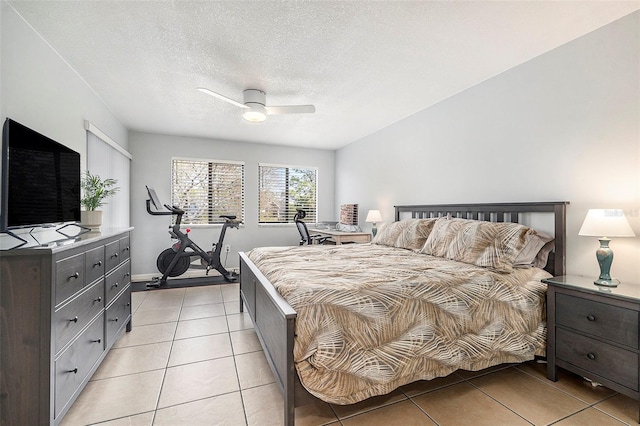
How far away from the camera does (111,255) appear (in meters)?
2.32

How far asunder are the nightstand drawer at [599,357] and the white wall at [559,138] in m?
0.61

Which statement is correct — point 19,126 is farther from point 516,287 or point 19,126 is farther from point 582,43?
point 582,43

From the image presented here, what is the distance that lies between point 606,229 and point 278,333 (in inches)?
85.9

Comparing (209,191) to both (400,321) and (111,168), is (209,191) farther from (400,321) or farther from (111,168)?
(400,321)

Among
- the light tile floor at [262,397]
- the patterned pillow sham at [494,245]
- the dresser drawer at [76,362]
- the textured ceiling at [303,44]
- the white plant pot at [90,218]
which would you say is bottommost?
the light tile floor at [262,397]

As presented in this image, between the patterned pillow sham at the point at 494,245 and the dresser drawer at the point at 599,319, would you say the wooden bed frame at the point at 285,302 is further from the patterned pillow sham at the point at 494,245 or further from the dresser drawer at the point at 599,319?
the dresser drawer at the point at 599,319

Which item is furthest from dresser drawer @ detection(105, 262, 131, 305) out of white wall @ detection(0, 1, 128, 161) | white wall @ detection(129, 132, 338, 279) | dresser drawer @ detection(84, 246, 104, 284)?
white wall @ detection(129, 132, 338, 279)

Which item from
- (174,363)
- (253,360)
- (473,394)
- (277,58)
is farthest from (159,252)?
(473,394)

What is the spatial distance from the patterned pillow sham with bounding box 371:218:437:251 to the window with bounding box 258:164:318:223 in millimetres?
2832

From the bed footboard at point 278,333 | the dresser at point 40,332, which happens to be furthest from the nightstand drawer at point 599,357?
the dresser at point 40,332

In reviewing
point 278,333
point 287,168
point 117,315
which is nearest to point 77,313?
point 117,315

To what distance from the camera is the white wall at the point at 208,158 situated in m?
4.98

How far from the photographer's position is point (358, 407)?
1.77m

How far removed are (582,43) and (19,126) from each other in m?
3.99
